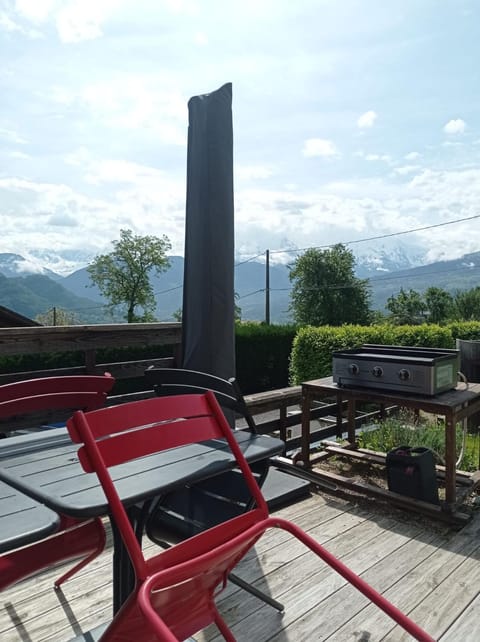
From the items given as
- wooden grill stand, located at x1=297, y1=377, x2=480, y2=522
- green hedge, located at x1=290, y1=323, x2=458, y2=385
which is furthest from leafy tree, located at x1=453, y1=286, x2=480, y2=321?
wooden grill stand, located at x1=297, y1=377, x2=480, y2=522

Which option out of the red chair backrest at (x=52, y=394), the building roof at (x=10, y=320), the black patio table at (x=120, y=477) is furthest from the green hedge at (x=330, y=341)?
the building roof at (x=10, y=320)

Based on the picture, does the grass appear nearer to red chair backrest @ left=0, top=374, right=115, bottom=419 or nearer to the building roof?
red chair backrest @ left=0, top=374, right=115, bottom=419

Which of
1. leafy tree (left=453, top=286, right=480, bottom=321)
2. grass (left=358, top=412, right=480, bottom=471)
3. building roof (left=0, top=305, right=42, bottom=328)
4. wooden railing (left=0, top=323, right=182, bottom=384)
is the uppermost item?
leafy tree (left=453, top=286, right=480, bottom=321)

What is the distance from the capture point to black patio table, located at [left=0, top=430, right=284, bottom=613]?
116 cm

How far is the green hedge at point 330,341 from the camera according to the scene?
8031mm

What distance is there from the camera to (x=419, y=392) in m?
2.92

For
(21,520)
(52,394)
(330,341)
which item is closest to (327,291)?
(330,341)

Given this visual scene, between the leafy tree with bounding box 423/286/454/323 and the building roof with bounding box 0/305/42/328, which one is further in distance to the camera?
the leafy tree with bounding box 423/286/454/323

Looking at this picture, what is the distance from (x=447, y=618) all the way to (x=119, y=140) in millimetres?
5916

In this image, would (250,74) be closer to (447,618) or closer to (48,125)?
(48,125)

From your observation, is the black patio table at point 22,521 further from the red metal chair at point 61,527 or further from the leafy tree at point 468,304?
the leafy tree at point 468,304

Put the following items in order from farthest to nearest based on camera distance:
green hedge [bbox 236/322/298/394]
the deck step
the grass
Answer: green hedge [bbox 236/322/298/394] → the grass → the deck step

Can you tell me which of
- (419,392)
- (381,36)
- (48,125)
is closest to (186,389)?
(419,392)

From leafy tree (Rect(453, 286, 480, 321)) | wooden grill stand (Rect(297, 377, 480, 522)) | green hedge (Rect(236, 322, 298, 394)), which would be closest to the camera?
wooden grill stand (Rect(297, 377, 480, 522))
